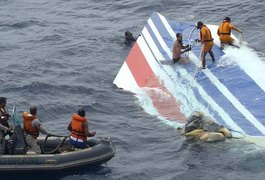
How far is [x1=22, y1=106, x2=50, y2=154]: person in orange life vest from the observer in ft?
61.1

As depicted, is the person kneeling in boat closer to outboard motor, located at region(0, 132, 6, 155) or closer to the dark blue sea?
the dark blue sea

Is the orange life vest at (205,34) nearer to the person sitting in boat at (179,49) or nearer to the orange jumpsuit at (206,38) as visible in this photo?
the orange jumpsuit at (206,38)

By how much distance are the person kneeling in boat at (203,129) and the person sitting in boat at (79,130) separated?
347 cm

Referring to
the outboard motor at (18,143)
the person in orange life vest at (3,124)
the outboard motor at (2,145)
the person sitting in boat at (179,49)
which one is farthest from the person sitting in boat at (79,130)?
the person sitting in boat at (179,49)

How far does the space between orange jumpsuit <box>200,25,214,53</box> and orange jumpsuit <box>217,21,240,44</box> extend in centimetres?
182

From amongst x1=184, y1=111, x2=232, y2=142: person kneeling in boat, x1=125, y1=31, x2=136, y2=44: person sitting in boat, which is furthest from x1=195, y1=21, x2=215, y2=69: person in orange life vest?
x1=125, y1=31, x2=136, y2=44: person sitting in boat

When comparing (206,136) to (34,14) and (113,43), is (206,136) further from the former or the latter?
(34,14)

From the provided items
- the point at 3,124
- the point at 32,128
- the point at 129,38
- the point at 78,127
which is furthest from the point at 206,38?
the point at 3,124

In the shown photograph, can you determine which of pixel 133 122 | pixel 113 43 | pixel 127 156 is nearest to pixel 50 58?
pixel 113 43

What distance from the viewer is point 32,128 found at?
1875 cm

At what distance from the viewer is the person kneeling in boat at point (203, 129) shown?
20031 millimetres

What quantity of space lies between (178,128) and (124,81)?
577 centimetres

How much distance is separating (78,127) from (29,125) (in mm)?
1414

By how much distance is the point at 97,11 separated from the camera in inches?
1468
